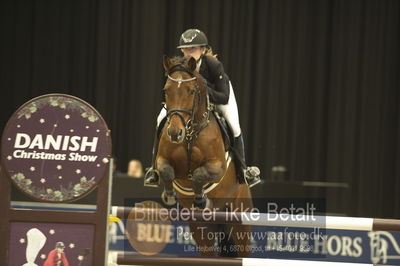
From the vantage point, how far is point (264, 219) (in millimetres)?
3654

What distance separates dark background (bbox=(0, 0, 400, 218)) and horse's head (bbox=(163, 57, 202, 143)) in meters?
5.88

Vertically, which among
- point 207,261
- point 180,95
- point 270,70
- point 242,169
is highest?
point 270,70

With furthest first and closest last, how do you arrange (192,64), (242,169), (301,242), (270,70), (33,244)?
(270,70) < (301,242) < (242,169) < (192,64) < (33,244)

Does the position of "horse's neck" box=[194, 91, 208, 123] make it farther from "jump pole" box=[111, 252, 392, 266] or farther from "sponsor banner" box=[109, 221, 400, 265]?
"sponsor banner" box=[109, 221, 400, 265]

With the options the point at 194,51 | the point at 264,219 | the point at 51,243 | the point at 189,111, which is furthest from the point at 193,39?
the point at 51,243

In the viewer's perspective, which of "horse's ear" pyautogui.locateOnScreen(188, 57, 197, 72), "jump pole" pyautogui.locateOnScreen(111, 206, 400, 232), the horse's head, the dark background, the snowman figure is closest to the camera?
the snowman figure

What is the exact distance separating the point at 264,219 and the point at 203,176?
0.71 m

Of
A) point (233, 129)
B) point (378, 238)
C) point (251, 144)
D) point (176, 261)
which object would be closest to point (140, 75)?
point (251, 144)

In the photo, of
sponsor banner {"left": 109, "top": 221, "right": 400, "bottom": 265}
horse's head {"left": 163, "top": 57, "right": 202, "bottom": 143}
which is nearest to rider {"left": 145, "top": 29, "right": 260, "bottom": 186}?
horse's head {"left": 163, "top": 57, "right": 202, "bottom": 143}

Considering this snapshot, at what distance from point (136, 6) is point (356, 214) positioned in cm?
478

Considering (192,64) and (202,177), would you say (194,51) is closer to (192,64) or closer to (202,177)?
(192,64)

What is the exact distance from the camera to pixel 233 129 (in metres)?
4.79

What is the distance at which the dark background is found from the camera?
992 centimetres

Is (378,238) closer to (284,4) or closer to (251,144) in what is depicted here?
(251,144)
